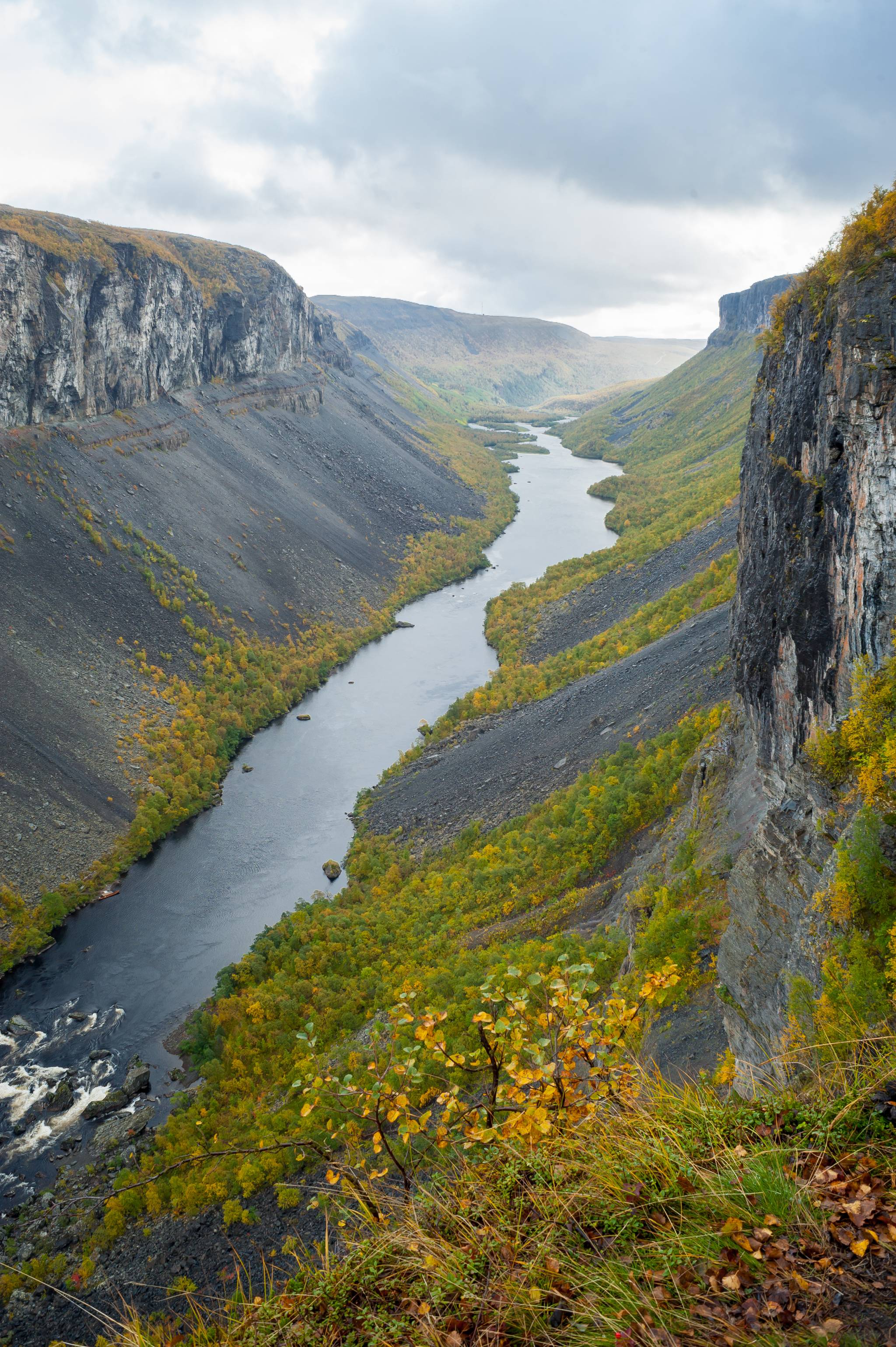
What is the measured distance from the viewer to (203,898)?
2475 cm

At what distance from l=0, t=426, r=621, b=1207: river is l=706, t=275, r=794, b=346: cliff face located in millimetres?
105725

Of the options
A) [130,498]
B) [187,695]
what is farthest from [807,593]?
[130,498]

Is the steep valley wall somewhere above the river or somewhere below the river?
above

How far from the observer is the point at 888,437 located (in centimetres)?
771

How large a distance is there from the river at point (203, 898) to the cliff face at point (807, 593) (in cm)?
1510

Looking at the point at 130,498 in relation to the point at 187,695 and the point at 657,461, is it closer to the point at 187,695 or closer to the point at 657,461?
the point at 187,695

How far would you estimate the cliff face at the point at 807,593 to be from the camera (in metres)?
7.84

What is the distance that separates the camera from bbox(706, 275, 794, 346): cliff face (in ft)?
392

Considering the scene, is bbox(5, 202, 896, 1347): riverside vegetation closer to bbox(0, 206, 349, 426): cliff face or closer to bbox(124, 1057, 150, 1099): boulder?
bbox(124, 1057, 150, 1099): boulder

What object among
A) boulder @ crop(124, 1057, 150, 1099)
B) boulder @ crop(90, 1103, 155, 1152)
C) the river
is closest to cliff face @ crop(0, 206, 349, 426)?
the river

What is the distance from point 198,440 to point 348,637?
904 inches

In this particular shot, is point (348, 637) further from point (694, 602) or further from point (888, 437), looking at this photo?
point (888, 437)

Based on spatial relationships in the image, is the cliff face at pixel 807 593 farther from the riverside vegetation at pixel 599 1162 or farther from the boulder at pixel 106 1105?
the boulder at pixel 106 1105

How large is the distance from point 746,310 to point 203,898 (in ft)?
455
